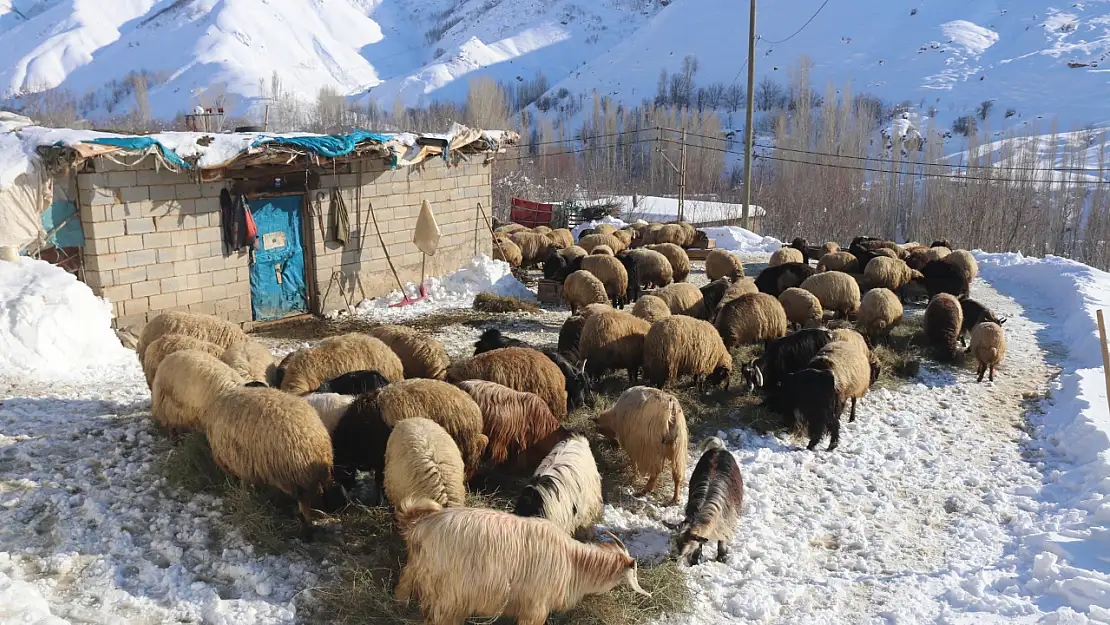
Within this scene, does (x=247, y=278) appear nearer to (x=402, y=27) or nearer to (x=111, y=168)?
(x=111, y=168)

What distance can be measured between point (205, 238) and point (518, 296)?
224 inches

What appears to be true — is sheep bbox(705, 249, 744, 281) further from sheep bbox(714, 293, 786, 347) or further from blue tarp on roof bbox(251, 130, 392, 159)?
blue tarp on roof bbox(251, 130, 392, 159)

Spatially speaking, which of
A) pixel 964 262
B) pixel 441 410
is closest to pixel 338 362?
pixel 441 410

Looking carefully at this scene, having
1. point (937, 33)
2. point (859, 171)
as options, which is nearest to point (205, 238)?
point (859, 171)

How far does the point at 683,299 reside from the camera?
12008mm

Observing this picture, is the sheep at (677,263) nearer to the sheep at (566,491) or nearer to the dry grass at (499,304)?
the dry grass at (499,304)

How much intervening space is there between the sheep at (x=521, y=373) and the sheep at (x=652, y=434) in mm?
901

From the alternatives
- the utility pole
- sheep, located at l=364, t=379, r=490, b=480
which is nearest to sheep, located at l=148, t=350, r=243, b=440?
sheep, located at l=364, t=379, r=490, b=480

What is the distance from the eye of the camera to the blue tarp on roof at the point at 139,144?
940cm

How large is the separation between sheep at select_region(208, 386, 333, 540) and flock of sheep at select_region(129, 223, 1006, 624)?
0.01m

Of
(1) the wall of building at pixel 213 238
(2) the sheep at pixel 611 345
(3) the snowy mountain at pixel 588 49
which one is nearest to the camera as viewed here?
(2) the sheep at pixel 611 345

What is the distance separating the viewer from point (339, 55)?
15350 cm

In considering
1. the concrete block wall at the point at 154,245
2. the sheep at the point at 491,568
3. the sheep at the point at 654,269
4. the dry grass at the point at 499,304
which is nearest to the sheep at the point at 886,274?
the sheep at the point at 654,269

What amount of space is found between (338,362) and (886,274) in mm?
10645
